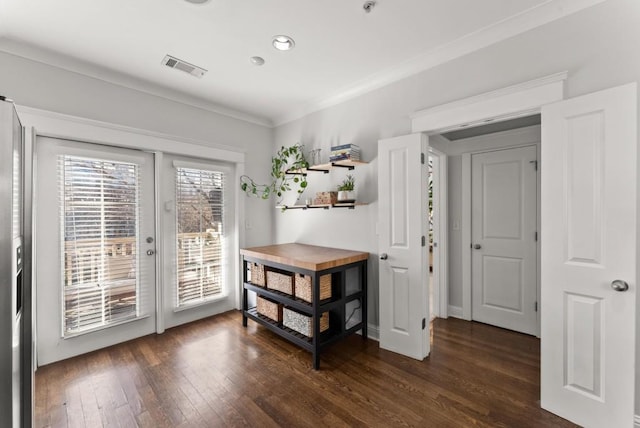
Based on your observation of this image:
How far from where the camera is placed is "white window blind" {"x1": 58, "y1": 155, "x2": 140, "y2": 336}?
2.53 m

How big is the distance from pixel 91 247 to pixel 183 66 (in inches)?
74.0

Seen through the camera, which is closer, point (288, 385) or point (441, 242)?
point (288, 385)

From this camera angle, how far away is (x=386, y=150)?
266 centimetres

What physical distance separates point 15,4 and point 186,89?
4.43ft

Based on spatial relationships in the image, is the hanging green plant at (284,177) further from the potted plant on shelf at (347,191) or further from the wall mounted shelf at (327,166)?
the potted plant on shelf at (347,191)

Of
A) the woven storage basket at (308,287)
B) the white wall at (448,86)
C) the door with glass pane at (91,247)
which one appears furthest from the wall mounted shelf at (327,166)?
the door with glass pane at (91,247)

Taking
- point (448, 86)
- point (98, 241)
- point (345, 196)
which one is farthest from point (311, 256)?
point (98, 241)

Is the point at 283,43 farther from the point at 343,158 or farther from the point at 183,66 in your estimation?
the point at 343,158

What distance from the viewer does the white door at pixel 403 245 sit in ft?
8.12

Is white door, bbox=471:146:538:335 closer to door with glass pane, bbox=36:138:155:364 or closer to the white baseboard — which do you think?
the white baseboard

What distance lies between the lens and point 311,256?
2.74m

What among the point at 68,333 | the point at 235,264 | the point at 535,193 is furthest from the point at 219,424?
the point at 535,193

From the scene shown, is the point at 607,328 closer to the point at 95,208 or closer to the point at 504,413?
the point at 504,413

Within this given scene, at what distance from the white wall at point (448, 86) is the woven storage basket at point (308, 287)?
59 cm
